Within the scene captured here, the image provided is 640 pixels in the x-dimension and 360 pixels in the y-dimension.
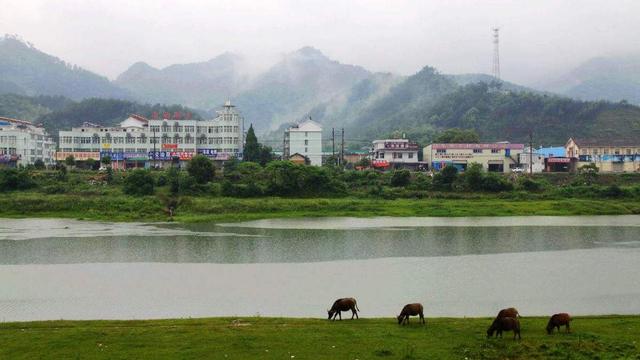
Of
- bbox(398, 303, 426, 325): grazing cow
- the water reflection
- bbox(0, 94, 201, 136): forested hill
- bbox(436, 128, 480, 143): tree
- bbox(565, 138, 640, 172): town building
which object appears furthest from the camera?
bbox(0, 94, 201, 136): forested hill

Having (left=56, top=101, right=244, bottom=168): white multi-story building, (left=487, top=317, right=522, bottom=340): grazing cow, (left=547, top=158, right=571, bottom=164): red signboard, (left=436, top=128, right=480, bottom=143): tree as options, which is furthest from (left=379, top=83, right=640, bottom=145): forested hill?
(left=487, top=317, right=522, bottom=340): grazing cow

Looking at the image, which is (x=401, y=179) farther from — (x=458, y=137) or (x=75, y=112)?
(x=75, y=112)

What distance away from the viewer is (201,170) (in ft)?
191

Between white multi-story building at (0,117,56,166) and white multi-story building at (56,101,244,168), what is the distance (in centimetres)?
460

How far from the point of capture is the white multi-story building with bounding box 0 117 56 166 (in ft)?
244

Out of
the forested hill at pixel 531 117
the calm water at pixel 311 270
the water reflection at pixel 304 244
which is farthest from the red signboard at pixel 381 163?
the water reflection at pixel 304 244

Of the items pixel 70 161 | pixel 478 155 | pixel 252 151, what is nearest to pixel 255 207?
pixel 252 151

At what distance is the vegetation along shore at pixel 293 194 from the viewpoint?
50.2 meters

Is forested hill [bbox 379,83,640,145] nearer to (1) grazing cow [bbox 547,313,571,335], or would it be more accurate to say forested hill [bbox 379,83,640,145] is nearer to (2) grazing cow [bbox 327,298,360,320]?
(1) grazing cow [bbox 547,313,571,335]

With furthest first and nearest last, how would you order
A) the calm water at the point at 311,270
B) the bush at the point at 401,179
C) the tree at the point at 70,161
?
the tree at the point at 70,161 → the bush at the point at 401,179 → the calm water at the point at 311,270

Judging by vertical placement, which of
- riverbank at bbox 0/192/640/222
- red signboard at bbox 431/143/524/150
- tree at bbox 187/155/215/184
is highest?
red signboard at bbox 431/143/524/150

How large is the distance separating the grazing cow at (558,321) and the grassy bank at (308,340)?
7.9 inches

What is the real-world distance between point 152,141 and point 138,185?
74.1 feet

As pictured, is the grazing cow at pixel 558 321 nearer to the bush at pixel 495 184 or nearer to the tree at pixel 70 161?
the bush at pixel 495 184
